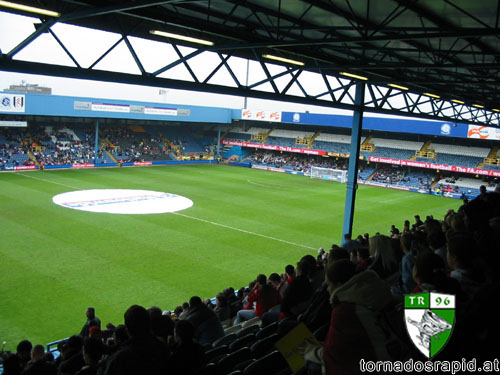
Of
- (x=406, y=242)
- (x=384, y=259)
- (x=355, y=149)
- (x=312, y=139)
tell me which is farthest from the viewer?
(x=312, y=139)

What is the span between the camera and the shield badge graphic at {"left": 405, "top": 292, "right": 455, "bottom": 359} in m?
2.30

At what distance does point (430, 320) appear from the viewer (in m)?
2.46

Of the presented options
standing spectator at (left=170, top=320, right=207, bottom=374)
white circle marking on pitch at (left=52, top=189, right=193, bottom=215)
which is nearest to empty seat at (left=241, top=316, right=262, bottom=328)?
standing spectator at (left=170, top=320, right=207, bottom=374)

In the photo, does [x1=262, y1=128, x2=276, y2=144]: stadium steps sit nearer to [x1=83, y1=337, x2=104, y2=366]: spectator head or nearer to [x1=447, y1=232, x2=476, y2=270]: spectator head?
[x1=83, y1=337, x2=104, y2=366]: spectator head

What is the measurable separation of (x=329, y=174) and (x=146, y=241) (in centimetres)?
3045

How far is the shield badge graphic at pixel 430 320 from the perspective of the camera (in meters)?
2.30

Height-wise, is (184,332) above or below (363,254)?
below

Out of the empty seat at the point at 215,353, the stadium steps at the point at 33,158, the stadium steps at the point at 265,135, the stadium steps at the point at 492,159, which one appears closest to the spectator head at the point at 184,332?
the empty seat at the point at 215,353

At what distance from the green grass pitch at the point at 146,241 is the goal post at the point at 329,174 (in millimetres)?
7753

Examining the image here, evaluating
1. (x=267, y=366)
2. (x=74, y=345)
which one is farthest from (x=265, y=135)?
(x=267, y=366)

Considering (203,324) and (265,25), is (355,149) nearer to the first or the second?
(265,25)

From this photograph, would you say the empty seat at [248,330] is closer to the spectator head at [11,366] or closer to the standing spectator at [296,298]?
the standing spectator at [296,298]

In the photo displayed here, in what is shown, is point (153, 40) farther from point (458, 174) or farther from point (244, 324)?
point (458, 174)

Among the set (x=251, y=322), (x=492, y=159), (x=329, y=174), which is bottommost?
(x=251, y=322)
